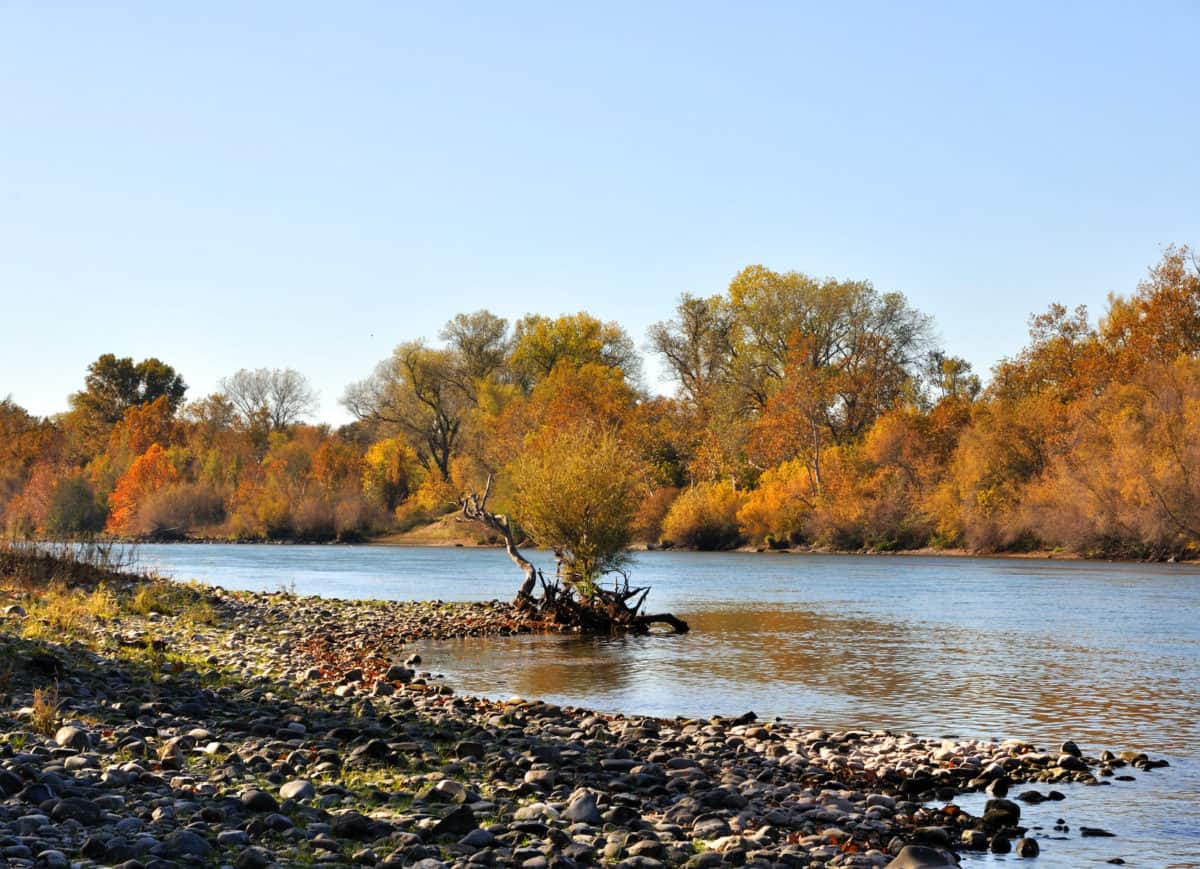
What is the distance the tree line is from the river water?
7.78m

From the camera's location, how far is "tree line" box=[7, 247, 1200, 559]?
6109 centimetres

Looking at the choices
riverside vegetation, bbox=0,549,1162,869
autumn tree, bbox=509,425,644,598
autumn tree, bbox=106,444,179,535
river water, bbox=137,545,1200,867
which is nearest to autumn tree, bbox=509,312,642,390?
autumn tree, bbox=106,444,179,535

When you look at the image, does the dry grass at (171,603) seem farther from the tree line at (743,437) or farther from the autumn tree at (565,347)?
the autumn tree at (565,347)

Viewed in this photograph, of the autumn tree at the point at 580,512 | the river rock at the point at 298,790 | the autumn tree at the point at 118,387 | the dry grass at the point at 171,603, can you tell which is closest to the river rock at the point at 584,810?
the river rock at the point at 298,790

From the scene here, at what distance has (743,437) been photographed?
7862 cm

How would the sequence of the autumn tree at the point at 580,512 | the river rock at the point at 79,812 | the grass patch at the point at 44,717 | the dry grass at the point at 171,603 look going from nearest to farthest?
the river rock at the point at 79,812 → the grass patch at the point at 44,717 → the dry grass at the point at 171,603 → the autumn tree at the point at 580,512

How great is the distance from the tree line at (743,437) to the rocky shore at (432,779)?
19002 mm

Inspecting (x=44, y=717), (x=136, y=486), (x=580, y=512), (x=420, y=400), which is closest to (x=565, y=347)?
(x=420, y=400)

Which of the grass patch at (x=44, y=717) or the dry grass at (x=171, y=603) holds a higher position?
the dry grass at (x=171, y=603)

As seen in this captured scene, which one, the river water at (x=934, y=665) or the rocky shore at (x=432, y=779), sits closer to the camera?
the rocky shore at (x=432, y=779)

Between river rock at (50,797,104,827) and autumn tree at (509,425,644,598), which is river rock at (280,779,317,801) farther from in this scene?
autumn tree at (509,425,644,598)

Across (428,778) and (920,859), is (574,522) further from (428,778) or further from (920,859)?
(920,859)

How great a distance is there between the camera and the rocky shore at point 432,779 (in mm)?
8461

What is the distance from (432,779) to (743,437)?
68978 millimetres
